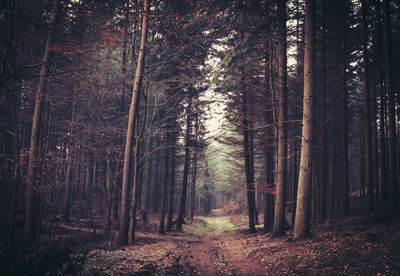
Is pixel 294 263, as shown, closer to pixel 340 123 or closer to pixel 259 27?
pixel 259 27

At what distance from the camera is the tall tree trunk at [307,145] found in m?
8.74

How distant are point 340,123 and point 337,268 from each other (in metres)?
19.9

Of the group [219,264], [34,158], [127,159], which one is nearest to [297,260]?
[219,264]

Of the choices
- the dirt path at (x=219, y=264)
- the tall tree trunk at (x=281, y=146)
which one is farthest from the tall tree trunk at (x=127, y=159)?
the tall tree trunk at (x=281, y=146)

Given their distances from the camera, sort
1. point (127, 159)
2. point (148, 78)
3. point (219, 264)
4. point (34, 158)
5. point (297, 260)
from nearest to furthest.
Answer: point (297, 260) → point (219, 264) → point (34, 158) → point (127, 159) → point (148, 78)

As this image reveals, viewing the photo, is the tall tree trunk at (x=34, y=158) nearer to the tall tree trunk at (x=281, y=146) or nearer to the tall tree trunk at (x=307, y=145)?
the tall tree trunk at (x=281, y=146)

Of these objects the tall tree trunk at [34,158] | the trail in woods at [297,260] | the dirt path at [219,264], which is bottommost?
the dirt path at [219,264]

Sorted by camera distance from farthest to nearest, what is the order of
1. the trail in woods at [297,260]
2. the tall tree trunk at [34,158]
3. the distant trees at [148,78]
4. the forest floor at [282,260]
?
the tall tree trunk at [34,158]
the distant trees at [148,78]
the trail in woods at [297,260]
the forest floor at [282,260]

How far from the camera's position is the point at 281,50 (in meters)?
11.5

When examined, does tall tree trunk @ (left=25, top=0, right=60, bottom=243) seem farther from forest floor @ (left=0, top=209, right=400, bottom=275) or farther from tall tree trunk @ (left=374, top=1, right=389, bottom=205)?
tall tree trunk @ (left=374, top=1, right=389, bottom=205)

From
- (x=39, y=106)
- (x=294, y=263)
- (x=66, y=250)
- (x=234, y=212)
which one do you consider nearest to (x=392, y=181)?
(x=294, y=263)

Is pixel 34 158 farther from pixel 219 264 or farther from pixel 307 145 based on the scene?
pixel 307 145

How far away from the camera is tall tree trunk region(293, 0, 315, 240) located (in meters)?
8.74

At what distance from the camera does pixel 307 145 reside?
353 inches
